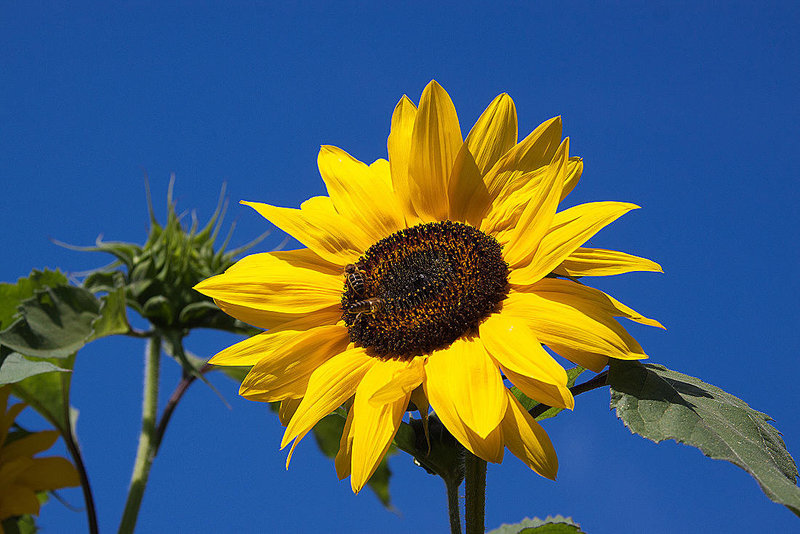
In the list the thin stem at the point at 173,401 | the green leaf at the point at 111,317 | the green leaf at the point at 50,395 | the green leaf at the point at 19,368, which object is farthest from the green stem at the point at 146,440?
the green leaf at the point at 19,368

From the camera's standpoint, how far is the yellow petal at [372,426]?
1173 millimetres

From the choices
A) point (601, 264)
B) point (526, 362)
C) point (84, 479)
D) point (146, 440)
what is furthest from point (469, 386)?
point (146, 440)

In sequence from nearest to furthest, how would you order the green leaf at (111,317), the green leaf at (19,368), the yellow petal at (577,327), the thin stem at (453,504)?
the yellow petal at (577,327)
the thin stem at (453,504)
the green leaf at (19,368)
the green leaf at (111,317)

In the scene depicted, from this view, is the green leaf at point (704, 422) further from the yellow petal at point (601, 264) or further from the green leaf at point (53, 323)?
the green leaf at point (53, 323)

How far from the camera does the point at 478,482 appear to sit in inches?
48.8

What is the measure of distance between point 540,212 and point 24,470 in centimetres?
185

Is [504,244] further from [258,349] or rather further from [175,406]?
[175,406]

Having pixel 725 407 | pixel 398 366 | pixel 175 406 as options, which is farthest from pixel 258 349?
pixel 175 406

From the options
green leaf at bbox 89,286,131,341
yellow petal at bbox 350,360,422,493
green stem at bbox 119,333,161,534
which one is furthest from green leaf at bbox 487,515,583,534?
green stem at bbox 119,333,161,534

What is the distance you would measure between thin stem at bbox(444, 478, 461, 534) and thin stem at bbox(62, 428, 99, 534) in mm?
1382

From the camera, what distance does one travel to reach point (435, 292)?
52.1 inches

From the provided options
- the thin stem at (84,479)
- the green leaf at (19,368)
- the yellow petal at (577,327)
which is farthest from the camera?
the thin stem at (84,479)

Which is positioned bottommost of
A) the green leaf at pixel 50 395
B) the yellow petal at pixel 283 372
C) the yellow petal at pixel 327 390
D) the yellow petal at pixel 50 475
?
the yellow petal at pixel 327 390

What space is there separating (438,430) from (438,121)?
0.55 metres
